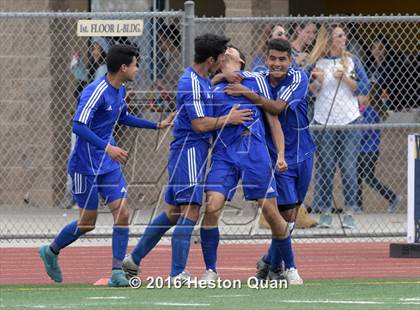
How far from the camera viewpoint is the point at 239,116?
42.1 ft

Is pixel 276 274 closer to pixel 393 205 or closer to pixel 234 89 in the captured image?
pixel 234 89

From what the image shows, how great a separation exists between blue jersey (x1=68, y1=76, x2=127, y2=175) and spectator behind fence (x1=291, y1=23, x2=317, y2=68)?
5.09 meters

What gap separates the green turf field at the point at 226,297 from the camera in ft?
35.7

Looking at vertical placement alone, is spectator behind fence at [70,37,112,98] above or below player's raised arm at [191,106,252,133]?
below

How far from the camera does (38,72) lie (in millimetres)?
21562

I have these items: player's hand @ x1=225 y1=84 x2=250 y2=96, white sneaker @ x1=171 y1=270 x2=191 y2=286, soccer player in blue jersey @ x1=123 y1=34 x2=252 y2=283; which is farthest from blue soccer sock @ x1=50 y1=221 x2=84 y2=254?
player's hand @ x1=225 y1=84 x2=250 y2=96

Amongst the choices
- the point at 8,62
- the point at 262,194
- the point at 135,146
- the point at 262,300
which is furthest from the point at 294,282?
the point at 8,62

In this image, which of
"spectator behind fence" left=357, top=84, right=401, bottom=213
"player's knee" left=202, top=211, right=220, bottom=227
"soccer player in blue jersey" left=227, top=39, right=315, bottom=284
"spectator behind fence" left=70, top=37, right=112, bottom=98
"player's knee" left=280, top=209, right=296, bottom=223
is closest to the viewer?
"player's knee" left=202, top=211, right=220, bottom=227

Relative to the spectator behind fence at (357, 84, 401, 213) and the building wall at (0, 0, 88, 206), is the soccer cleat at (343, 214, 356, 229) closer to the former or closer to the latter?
the spectator behind fence at (357, 84, 401, 213)

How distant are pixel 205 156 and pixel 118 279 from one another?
1.25 meters

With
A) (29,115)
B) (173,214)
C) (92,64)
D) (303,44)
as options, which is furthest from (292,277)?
(29,115)

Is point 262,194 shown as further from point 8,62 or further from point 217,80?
point 8,62

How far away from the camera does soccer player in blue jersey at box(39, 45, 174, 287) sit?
12750mm

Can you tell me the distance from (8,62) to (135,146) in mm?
3399
